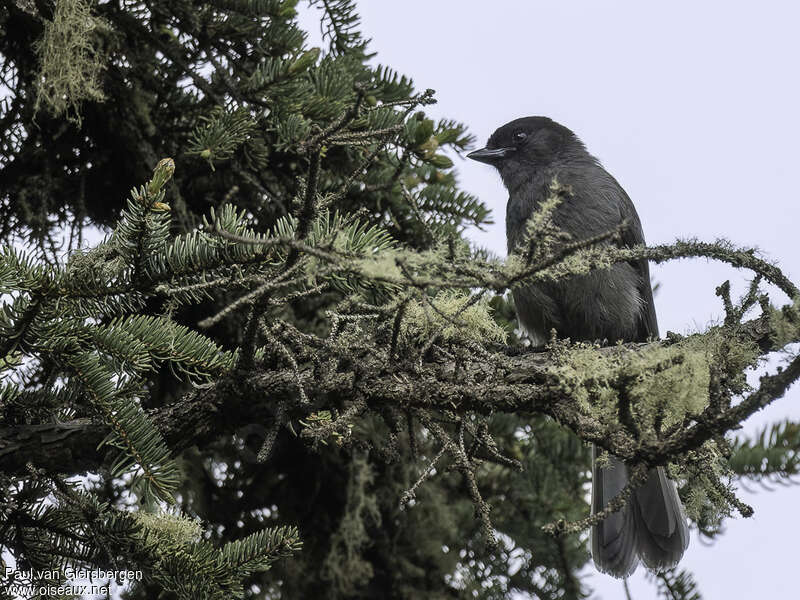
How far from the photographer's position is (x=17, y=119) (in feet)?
10.9

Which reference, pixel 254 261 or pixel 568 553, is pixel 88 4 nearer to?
pixel 254 261

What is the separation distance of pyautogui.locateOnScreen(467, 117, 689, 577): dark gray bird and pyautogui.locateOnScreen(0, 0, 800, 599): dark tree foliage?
8.8 inches

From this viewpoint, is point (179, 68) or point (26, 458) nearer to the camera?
point (26, 458)

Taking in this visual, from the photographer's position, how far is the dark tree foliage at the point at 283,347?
1.95 metres

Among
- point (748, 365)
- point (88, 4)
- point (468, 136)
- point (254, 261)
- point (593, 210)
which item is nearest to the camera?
point (254, 261)

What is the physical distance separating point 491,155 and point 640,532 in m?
2.34

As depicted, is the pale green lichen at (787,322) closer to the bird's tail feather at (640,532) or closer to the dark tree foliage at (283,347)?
the dark tree foliage at (283,347)

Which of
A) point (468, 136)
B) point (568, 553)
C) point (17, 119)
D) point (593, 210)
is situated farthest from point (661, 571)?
point (17, 119)

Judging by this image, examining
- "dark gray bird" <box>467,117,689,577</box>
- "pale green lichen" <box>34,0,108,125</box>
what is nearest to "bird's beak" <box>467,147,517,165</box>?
"dark gray bird" <box>467,117,689,577</box>

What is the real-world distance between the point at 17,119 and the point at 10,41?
0.29 metres

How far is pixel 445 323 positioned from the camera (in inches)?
90.5

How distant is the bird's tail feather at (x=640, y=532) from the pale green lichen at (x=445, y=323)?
1.52 metres

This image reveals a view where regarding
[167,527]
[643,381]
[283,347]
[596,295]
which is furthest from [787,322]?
[596,295]

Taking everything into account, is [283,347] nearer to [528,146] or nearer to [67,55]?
[67,55]
